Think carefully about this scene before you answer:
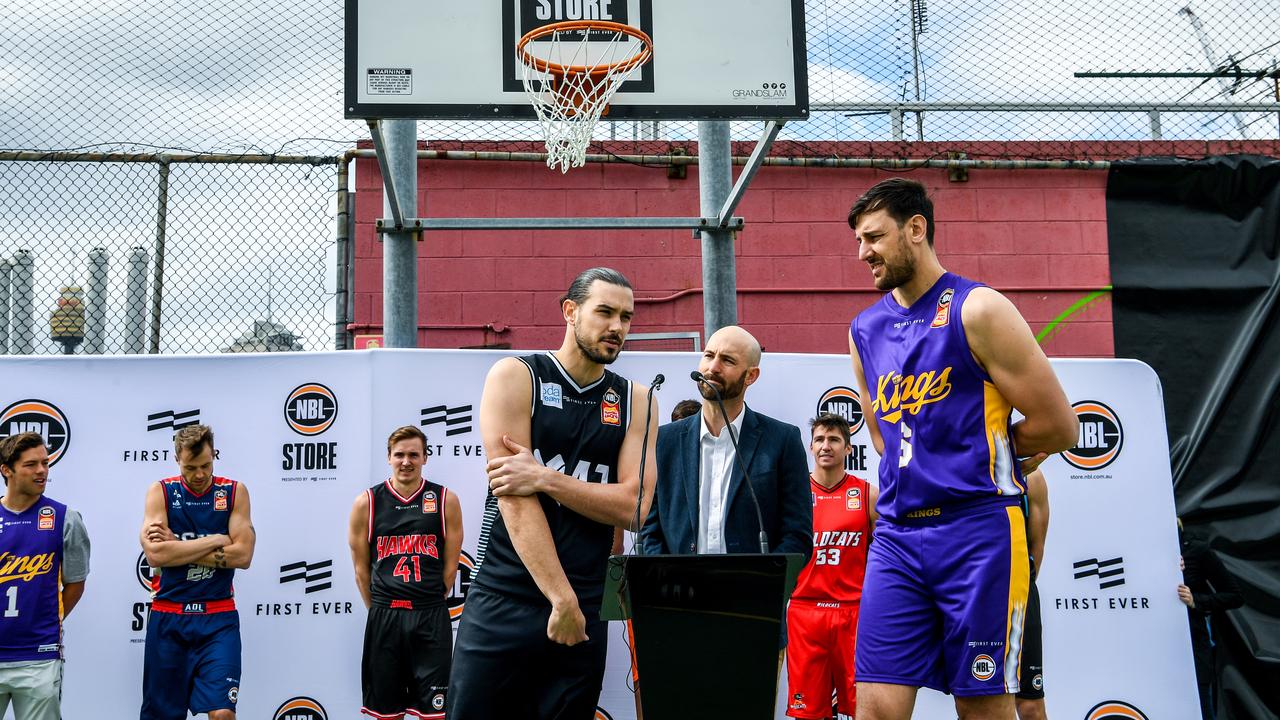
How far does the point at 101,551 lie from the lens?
5934 millimetres

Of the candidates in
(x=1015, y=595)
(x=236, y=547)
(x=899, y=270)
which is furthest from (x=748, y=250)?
(x=1015, y=595)

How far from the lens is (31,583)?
18.2 feet

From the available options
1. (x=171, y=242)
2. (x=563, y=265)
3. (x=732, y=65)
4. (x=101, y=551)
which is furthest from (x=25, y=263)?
(x=732, y=65)

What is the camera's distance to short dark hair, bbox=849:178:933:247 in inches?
127

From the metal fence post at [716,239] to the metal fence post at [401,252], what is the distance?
176cm

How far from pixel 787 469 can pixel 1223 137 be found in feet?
19.9

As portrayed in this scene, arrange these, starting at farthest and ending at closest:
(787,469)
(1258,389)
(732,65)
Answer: (1258,389)
(732,65)
(787,469)

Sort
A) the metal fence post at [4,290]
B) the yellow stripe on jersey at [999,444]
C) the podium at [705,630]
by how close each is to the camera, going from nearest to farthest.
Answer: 1. the podium at [705,630]
2. the yellow stripe on jersey at [999,444]
3. the metal fence post at [4,290]

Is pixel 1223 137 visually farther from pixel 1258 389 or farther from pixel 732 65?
pixel 732 65

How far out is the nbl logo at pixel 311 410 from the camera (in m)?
6.01

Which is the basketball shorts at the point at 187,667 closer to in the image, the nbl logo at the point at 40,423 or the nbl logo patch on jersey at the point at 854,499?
the nbl logo at the point at 40,423

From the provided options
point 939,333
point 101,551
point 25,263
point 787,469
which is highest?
point 25,263

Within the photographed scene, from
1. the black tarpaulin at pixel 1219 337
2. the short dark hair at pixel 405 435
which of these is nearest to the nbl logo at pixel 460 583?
the short dark hair at pixel 405 435

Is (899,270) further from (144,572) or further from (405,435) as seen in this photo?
(144,572)
